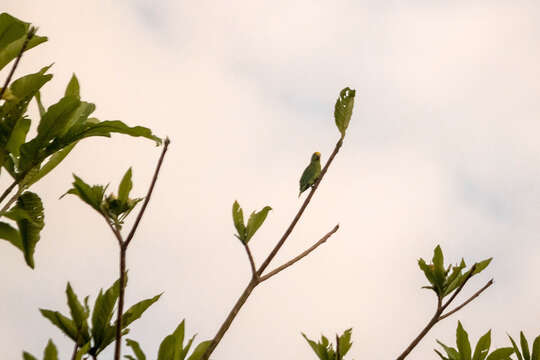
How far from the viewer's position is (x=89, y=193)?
283 centimetres

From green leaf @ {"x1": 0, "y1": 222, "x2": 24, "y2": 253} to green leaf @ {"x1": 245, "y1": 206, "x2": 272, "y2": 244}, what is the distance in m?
1.21

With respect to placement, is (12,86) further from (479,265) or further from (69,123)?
(479,265)

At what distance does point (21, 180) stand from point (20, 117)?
1.03ft

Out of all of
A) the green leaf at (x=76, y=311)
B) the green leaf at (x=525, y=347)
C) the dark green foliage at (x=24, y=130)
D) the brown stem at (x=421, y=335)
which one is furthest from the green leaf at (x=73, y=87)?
the green leaf at (x=525, y=347)

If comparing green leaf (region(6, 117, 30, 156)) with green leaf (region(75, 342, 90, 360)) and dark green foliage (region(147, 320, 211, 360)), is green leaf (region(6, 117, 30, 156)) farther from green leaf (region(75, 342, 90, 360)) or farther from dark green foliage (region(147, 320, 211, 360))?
dark green foliage (region(147, 320, 211, 360))

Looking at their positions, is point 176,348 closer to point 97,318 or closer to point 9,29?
point 97,318

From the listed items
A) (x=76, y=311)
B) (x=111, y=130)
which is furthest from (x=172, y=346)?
(x=111, y=130)

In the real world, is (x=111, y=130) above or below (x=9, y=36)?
below

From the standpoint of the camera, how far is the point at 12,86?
2.93 metres

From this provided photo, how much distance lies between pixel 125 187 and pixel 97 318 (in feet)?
2.41

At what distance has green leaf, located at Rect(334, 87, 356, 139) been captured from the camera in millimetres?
3258

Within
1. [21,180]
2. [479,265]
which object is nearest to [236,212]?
[21,180]

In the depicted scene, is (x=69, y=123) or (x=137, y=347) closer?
(x=69, y=123)

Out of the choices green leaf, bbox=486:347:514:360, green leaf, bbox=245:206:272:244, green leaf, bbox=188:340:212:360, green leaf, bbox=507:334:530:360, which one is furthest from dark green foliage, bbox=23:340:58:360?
green leaf, bbox=507:334:530:360
